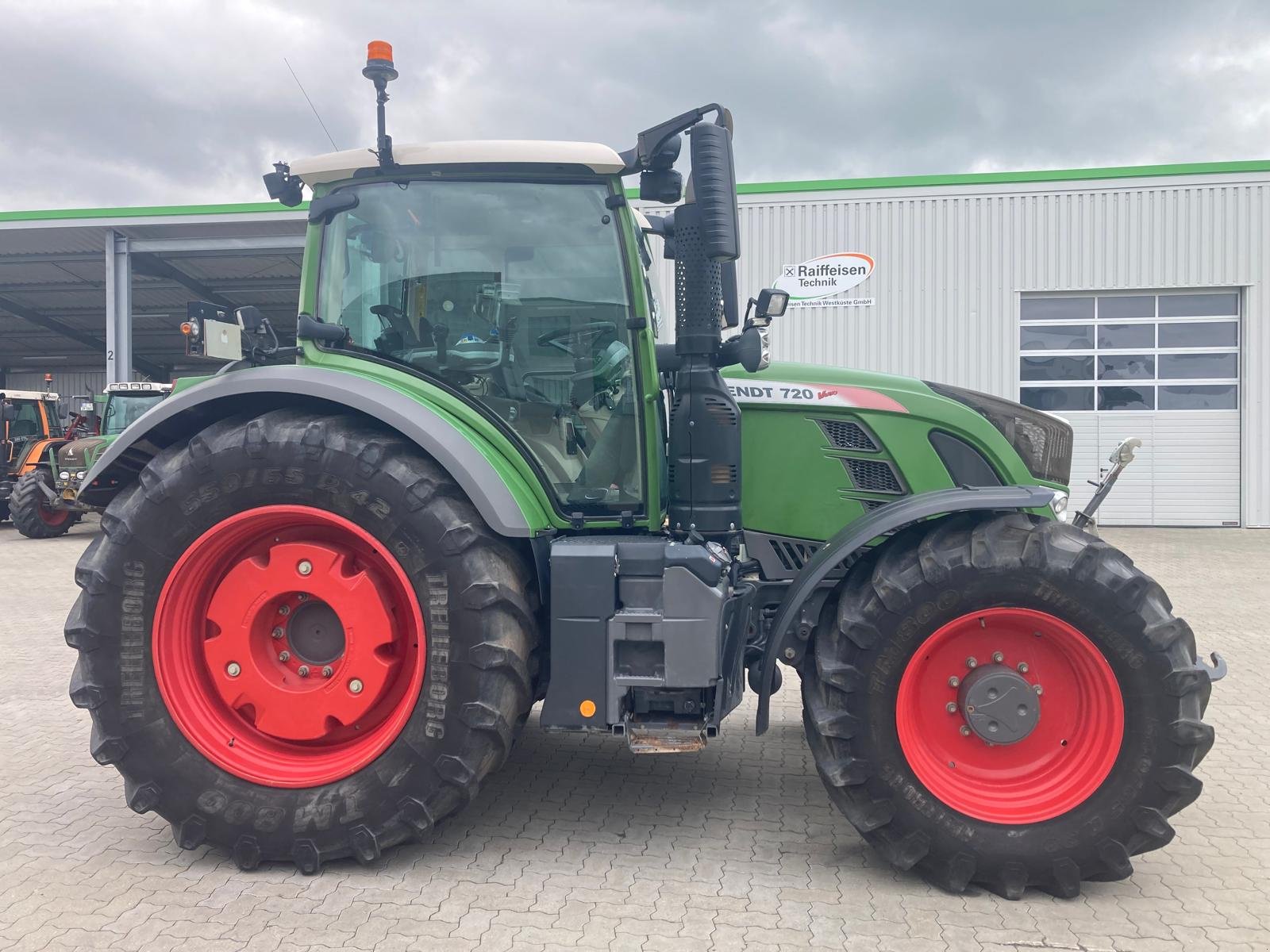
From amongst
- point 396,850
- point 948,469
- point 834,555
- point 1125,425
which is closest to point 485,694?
point 396,850

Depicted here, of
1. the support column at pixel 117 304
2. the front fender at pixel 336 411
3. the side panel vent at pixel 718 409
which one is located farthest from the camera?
the support column at pixel 117 304

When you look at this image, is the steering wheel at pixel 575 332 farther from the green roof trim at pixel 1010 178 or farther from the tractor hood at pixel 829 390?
the green roof trim at pixel 1010 178

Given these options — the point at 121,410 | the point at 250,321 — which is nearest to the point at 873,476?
the point at 250,321

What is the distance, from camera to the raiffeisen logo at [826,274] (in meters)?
13.9

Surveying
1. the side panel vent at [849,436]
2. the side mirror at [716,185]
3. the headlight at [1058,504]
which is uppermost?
the side mirror at [716,185]

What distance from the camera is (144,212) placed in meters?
15.7

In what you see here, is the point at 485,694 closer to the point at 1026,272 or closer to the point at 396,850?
the point at 396,850

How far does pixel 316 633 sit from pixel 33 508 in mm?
13468

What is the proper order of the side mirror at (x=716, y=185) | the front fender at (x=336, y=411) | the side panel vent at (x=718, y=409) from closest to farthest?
the side mirror at (x=716, y=185) → the front fender at (x=336, y=411) → the side panel vent at (x=718, y=409)

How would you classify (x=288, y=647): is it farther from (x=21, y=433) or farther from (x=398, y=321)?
(x=21, y=433)

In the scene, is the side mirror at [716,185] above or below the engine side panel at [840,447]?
above

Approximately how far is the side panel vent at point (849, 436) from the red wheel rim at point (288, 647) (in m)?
1.72

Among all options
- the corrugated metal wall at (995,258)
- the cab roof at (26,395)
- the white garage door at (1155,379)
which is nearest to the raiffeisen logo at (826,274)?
the corrugated metal wall at (995,258)

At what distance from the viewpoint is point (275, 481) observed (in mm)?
3004
